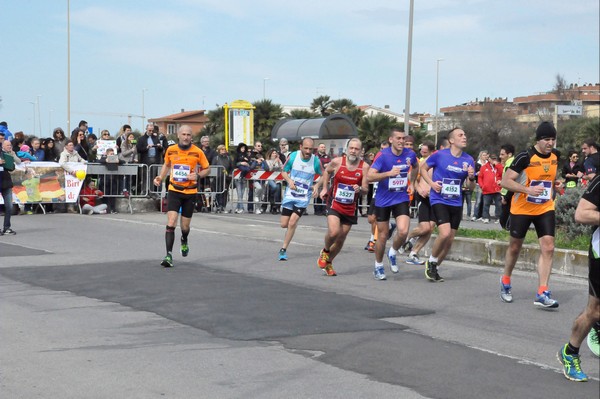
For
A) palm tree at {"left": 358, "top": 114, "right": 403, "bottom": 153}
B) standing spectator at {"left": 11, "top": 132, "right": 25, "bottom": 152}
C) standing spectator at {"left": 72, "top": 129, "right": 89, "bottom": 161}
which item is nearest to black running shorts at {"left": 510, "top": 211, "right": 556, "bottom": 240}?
standing spectator at {"left": 72, "top": 129, "right": 89, "bottom": 161}

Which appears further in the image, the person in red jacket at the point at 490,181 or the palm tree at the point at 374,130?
the palm tree at the point at 374,130

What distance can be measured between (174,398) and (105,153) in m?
19.7

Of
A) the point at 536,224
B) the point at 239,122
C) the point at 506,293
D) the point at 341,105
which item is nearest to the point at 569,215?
the point at 506,293

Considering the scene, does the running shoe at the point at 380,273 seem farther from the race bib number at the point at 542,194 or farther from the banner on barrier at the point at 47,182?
the banner on barrier at the point at 47,182

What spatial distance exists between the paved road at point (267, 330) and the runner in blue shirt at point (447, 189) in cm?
50

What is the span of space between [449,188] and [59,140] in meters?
15.4

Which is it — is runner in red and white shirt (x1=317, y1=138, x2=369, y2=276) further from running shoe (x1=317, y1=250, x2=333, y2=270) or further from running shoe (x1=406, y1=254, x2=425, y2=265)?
running shoe (x1=406, y1=254, x2=425, y2=265)

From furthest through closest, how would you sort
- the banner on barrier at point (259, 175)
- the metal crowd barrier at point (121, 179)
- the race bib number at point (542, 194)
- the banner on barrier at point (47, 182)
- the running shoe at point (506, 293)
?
1. the banner on barrier at point (259, 175)
2. the metal crowd barrier at point (121, 179)
3. the banner on barrier at point (47, 182)
4. the running shoe at point (506, 293)
5. the race bib number at point (542, 194)

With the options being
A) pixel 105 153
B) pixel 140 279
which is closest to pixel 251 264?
pixel 140 279

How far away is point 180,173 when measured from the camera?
1345cm

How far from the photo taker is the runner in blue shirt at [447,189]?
1212 cm

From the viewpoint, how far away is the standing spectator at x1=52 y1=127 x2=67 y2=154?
24672 mm

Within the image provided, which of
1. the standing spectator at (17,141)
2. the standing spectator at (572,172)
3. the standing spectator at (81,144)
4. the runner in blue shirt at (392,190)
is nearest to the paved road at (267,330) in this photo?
the runner in blue shirt at (392,190)

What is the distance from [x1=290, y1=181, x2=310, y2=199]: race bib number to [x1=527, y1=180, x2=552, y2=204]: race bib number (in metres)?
4.90
